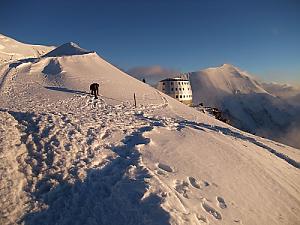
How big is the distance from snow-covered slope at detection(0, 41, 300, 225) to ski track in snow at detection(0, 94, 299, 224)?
34 mm

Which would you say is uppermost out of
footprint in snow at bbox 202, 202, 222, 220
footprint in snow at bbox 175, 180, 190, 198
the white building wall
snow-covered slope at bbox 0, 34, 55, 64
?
snow-covered slope at bbox 0, 34, 55, 64

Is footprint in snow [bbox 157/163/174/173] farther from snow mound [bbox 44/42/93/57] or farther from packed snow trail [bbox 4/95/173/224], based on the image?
snow mound [bbox 44/42/93/57]

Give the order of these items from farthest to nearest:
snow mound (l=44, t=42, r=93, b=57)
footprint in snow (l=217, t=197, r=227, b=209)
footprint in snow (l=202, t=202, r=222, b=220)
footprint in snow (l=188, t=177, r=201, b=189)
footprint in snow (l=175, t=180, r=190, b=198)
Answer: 1. snow mound (l=44, t=42, r=93, b=57)
2. footprint in snow (l=188, t=177, r=201, b=189)
3. footprint in snow (l=175, t=180, r=190, b=198)
4. footprint in snow (l=217, t=197, r=227, b=209)
5. footprint in snow (l=202, t=202, r=222, b=220)

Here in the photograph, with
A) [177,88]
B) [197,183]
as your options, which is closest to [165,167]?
[197,183]

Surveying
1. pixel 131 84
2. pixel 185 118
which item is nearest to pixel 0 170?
pixel 185 118

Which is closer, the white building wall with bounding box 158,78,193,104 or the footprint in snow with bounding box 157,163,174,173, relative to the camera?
the footprint in snow with bounding box 157,163,174,173

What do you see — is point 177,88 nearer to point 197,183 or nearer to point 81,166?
point 197,183

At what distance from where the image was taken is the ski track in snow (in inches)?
341

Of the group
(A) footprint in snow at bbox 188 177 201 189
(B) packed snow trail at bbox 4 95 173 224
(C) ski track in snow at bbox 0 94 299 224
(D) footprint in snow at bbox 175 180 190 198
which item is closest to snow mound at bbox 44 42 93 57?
(C) ski track in snow at bbox 0 94 299 224

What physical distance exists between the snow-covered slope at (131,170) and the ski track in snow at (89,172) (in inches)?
1.3

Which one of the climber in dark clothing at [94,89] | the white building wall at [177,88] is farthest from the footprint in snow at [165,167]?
the white building wall at [177,88]

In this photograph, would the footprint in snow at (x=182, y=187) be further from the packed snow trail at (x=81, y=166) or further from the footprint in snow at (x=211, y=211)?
the packed snow trail at (x=81, y=166)

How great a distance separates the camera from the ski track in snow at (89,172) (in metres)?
8.66

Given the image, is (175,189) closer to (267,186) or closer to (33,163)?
(267,186)
